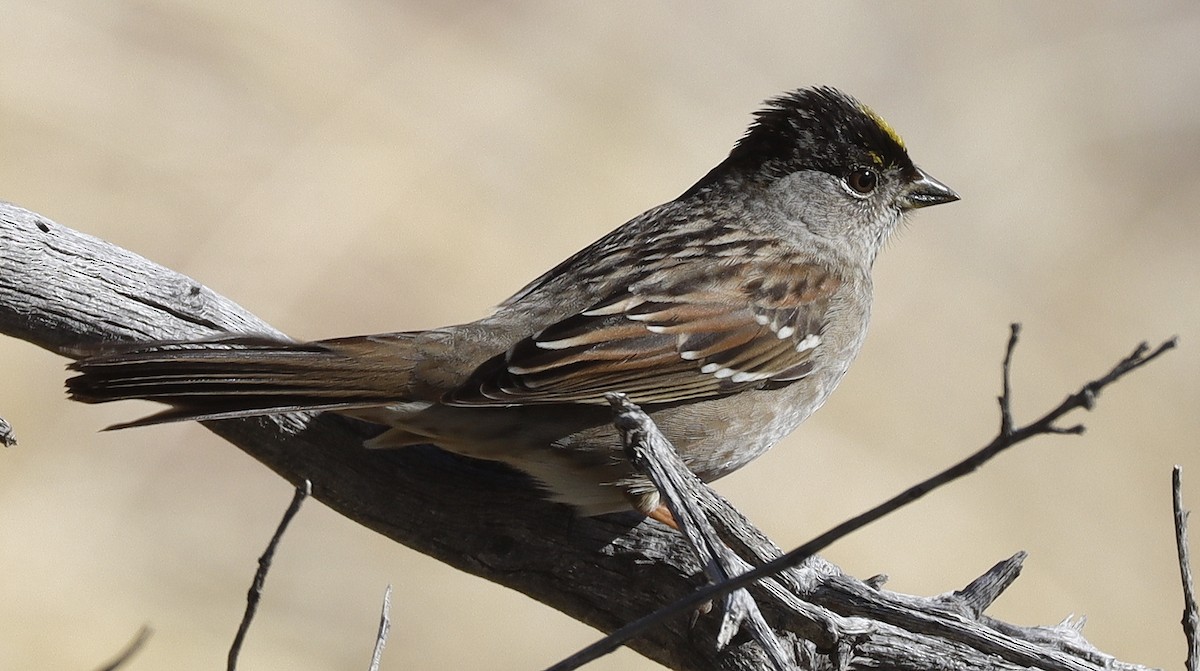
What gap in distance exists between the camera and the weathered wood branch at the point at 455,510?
2766 mm

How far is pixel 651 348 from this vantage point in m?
3.32

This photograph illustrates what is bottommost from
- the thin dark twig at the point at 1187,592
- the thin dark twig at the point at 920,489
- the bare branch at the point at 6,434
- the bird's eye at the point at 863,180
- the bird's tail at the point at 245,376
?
the thin dark twig at the point at 920,489

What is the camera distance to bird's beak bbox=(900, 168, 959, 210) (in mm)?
4008

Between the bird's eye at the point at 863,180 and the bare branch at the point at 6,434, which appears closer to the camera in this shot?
the bare branch at the point at 6,434

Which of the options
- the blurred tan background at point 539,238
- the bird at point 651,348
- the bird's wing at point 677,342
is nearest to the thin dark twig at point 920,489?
the bird at point 651,348

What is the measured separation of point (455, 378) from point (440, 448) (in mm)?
229

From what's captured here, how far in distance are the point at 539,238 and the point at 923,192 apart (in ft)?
10.0

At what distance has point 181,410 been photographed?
104 inches

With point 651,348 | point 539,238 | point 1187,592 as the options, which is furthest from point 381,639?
point 539,238

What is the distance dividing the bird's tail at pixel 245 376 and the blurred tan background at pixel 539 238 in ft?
7.54

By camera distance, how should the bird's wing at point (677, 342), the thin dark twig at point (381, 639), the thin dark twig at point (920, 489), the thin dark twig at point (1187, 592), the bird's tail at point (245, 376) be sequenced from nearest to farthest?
the thin dark twig at point (920, 489) → the thin dark twig at point (381, 639) → the thin dark twig at point (1187, 592) → the bird's tail at point (245, 376) → the bird's wing at point (677, 342)

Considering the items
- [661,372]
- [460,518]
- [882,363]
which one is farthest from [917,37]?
[460,518]

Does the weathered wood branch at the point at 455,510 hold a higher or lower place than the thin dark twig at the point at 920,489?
higher

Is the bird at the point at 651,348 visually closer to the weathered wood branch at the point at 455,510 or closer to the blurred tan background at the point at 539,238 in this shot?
the weathered wood branch at the point at 455,510
